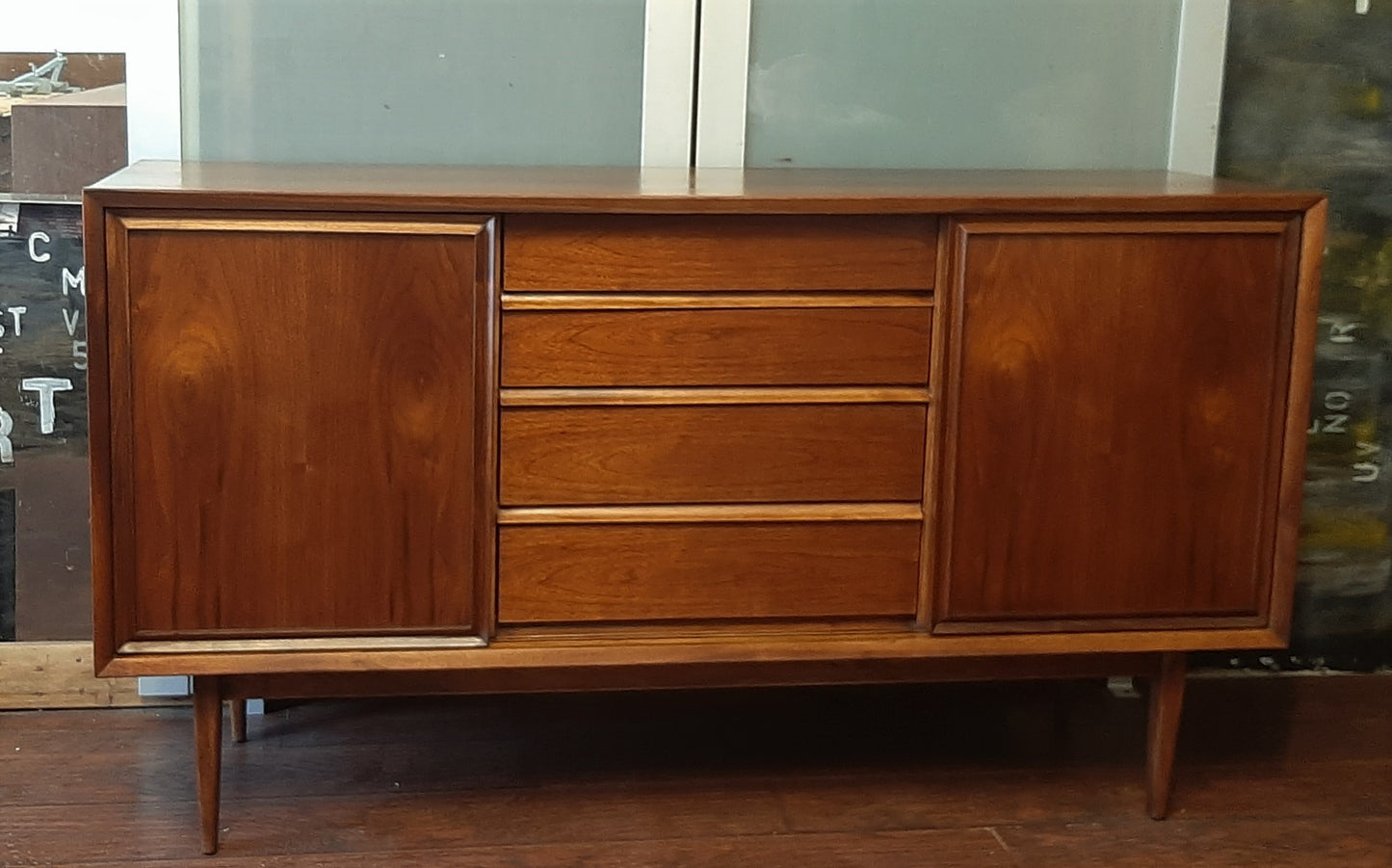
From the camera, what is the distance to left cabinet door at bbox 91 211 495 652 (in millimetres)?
1688

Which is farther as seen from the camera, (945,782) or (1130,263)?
(945,782)

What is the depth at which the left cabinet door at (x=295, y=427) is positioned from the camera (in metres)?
1.69

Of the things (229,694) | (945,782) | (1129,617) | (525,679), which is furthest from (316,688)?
(1129,617)

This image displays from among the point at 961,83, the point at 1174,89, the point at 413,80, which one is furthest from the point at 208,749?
the point at 1174,89

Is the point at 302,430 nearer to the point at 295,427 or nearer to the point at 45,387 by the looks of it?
the point at 295,427

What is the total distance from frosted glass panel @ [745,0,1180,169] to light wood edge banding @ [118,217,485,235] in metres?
0.65

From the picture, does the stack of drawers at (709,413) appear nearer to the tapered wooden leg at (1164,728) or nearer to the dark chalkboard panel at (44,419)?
the tapered wooden leg at (1164,728)

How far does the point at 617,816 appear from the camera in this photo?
6.56 ft

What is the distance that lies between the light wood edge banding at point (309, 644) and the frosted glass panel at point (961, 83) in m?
0.83

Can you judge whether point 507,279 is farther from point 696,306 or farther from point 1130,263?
point 1130,263

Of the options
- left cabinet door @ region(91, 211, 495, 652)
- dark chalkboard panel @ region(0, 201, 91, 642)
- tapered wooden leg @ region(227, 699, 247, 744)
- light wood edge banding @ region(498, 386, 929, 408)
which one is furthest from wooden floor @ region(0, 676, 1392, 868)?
light wood edge banding @ region(498, 386, 929, 408)

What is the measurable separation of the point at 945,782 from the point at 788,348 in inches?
27.6

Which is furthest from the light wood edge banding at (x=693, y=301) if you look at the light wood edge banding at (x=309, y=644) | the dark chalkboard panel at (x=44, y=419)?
the dark chalkboard panel at (x=44, y=419)

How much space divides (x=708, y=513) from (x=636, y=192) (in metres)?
0.37
